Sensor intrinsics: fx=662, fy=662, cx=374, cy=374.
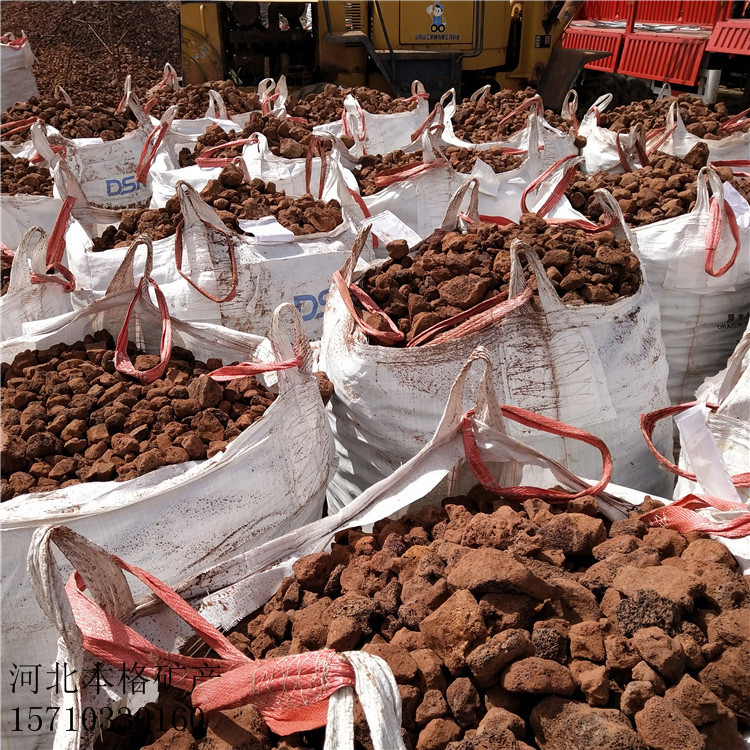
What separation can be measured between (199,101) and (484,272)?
4.62 m

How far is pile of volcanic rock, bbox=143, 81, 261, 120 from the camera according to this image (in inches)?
226

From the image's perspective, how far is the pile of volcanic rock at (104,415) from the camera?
170 centimetres

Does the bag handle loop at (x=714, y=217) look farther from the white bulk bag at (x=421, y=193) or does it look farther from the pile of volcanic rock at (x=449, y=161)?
the pile of volcanic rock at (x=449, y=161)

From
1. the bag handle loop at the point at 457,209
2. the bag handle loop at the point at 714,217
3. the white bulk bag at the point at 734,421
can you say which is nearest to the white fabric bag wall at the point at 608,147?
the bag handle loop at the point at 714,217

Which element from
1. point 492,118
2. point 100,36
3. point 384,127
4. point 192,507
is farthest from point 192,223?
point 100,36

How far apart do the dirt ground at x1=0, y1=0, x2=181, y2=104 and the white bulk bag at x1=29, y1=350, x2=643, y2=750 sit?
8.92 metres

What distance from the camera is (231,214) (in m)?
2.93

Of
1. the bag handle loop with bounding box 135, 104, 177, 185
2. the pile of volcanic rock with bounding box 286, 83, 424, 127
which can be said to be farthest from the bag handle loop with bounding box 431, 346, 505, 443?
the pile of volcanic rock with bounding box 286, 83, 424, 127

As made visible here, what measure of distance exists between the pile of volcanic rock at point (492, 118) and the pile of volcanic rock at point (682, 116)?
1.37 ft

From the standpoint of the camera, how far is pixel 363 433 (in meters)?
2.23

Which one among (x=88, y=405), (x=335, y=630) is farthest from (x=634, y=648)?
(x=88, y=405)

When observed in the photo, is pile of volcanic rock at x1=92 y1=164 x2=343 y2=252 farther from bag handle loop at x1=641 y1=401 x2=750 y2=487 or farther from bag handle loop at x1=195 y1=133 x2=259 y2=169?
bag handle loop at x1=641 y1=401 x2=750 y2=487

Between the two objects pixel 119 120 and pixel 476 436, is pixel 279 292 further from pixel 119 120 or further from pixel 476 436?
pixel 119 120

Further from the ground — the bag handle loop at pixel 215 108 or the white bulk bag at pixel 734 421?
the bag handle loop at pixel 215 108
